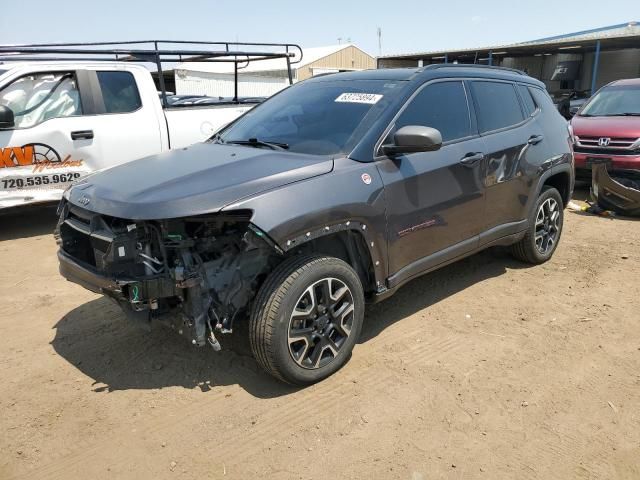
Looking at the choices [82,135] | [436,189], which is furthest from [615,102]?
[82,135]

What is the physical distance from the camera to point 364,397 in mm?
3137

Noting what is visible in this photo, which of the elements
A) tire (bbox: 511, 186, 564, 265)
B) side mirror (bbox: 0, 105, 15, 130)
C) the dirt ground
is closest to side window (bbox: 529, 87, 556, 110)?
tire (bbox: 511, 186, 564, 265)

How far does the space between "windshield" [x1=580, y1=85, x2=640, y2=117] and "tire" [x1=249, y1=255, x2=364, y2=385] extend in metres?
7.39

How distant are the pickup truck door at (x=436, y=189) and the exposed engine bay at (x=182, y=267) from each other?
943 mm

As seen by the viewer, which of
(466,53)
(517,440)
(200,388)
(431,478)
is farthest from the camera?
(466,53)

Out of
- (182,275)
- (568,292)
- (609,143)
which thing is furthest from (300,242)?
(609,143)

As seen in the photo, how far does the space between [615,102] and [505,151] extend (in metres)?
5.97

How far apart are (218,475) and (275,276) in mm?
1046

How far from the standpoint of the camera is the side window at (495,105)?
432 cm

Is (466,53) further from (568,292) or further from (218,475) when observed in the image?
(218,475)

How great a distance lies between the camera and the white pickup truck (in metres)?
6.12

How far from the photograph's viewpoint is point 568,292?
465cm

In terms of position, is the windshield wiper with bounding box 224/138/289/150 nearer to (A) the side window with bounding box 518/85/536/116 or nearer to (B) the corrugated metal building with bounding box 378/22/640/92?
(A) the side window with bounding box 518/85/536/116

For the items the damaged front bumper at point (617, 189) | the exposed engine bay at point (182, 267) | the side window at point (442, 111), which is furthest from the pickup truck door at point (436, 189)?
the damaged front bumper at point (617, 189)
